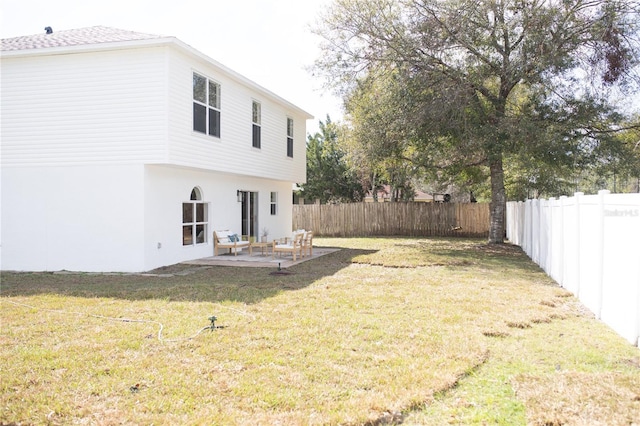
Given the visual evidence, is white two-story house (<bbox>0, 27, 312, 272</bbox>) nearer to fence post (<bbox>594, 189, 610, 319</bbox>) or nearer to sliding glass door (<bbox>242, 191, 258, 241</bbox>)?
sliding glass door (<bbox>242, 191, 258, 241</bbox>)

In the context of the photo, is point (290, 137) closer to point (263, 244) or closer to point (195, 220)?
point (263, 244)

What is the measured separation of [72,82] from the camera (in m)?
11.5

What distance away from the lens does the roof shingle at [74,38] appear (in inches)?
446

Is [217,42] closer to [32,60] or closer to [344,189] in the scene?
[32,60]

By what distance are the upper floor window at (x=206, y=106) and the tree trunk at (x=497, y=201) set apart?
989 centimetres

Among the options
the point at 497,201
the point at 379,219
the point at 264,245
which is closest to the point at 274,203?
the point at 264,245

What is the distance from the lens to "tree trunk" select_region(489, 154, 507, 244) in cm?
1780

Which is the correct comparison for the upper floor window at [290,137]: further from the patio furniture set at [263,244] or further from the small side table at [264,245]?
the patio furniture set at [263,244]

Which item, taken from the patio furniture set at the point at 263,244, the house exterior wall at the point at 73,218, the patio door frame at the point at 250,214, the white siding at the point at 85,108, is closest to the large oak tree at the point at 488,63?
the patio furniture set at the point at 263,244

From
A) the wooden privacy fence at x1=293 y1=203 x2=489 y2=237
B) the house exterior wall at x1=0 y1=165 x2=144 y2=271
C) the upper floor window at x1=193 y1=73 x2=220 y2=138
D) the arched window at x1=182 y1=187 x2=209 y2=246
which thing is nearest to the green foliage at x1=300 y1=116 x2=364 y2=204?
the wooden privacy fence at x1=293 y1=203 x2=489 y2=237

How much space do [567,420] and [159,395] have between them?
309cm

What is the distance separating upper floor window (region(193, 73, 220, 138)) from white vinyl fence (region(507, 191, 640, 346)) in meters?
8.39

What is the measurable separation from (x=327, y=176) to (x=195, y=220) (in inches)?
686

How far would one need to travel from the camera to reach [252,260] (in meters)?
13.2
